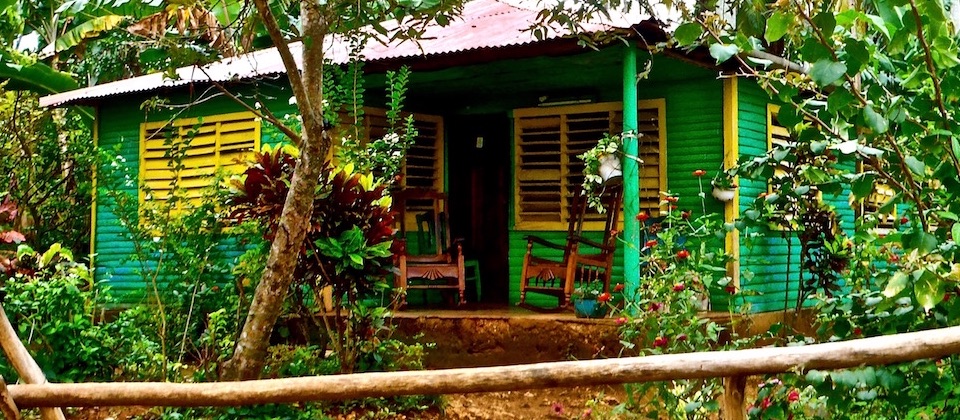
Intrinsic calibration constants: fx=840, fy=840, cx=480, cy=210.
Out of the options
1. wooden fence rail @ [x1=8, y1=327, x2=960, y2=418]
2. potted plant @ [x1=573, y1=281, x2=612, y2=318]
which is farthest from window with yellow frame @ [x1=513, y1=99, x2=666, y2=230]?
wooden fence rail @ [x1=8, y1=327, x2=960, y2=418]

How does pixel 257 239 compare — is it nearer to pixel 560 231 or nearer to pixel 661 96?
pixel 560 231

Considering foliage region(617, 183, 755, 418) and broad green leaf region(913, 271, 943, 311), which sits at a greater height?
broad green leaf region(913, 271, 943, 311)

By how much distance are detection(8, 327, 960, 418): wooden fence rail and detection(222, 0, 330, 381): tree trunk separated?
166 cm

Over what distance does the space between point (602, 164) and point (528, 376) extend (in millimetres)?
3998

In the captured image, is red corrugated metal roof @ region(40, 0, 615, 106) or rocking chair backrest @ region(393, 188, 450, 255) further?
rocking chair backrest @ region(393, 188, 450, 255)

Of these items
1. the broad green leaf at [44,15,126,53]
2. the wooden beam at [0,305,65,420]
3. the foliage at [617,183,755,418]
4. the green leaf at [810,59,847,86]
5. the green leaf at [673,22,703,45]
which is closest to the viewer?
the green leaf at [810,59,847,86]

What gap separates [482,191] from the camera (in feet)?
27.2

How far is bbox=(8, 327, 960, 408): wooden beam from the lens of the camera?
216 cm

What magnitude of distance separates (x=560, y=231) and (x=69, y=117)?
702cm

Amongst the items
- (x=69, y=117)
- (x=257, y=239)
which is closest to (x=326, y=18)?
(x=257, y=239)

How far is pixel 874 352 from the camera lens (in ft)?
7.05

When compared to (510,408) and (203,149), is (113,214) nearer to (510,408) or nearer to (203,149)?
(203,149)

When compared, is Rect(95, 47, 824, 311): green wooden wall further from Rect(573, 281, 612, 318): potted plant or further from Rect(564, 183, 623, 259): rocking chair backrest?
Rect(573, 281, 612, 318): potted plant

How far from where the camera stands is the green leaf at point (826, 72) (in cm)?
239
